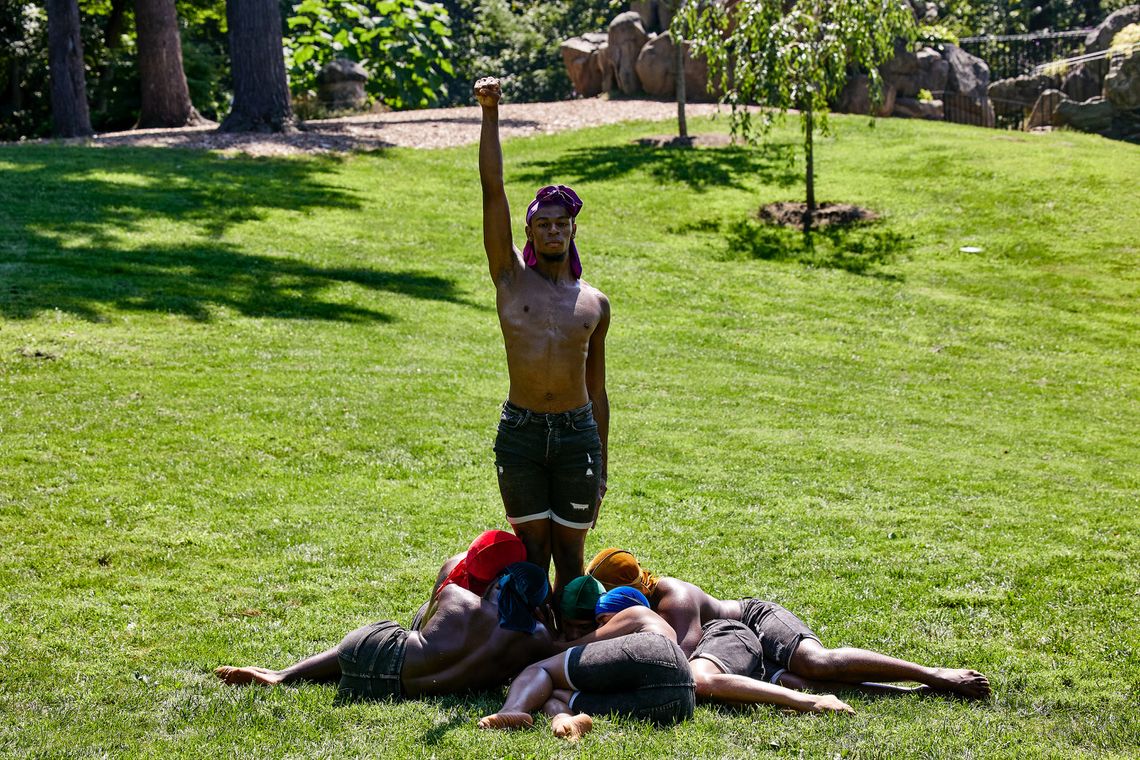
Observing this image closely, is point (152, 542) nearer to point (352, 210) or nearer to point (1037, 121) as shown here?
point (352, 210)

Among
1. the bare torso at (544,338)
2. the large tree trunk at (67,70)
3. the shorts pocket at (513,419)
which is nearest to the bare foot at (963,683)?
the bare torso at (544,338)

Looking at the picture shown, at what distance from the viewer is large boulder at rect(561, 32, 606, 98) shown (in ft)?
105

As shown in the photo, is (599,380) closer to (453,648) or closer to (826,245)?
(453,648)

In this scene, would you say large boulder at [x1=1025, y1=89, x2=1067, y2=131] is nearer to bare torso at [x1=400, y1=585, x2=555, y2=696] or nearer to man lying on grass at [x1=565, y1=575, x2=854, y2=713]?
man lying on grass at [x1=565, y1=575, x2=854, y2=713]

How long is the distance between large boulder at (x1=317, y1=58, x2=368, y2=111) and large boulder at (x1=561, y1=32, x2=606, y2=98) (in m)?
Result: 5.99

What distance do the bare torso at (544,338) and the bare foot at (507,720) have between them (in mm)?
1519

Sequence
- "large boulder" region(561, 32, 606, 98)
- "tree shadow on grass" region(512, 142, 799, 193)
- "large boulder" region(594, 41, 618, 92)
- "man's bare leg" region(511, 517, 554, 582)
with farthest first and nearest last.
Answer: "large boulder" region(561, 32, 606, 98), "large boulder" region(594, 41, 618, 92), "tree shadow on grass" region(512, 142, 799, 193), "man's bare leg" region(511, 517, 554, 582)

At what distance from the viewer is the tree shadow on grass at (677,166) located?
869 inches

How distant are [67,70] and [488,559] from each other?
2081 cm

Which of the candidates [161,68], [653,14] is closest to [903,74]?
[653,14]

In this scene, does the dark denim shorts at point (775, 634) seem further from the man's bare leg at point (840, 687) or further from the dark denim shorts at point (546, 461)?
the dark denim shorts at point (546, 461)

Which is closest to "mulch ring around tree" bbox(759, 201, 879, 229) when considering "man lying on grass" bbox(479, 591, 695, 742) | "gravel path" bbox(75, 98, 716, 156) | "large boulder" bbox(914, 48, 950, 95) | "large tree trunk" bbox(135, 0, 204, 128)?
"gravel path" bbox(75, 98, 716, 156)

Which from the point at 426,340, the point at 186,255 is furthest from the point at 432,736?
the point at 186,255

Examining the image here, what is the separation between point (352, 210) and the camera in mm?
19422
